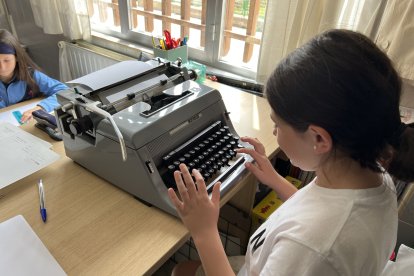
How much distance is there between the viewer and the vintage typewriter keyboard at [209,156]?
85 cm

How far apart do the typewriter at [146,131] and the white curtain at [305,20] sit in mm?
448

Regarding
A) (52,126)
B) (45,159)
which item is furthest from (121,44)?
(45,159)

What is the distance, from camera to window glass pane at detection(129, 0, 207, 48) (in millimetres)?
1794

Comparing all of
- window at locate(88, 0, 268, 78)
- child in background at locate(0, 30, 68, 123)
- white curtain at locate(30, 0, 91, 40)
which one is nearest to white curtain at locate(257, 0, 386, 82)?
window at locate(88, 0, 268, 78)

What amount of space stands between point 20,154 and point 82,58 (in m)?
1.30

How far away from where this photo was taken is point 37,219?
0.78 meters

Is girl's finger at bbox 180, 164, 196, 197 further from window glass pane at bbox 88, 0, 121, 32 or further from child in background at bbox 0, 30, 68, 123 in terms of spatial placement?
window glass pane at bbox 88, 0, 121, 32

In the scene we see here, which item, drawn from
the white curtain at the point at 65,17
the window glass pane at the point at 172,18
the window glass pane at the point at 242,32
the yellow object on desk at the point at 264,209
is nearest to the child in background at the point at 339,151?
the yellow object on desk at the point at 264,209

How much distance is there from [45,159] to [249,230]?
786 millimetres

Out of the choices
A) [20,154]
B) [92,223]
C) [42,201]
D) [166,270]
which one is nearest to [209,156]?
[92,223]

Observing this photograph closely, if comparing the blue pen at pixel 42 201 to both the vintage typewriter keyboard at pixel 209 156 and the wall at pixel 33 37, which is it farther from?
the wall at pixel 33 37

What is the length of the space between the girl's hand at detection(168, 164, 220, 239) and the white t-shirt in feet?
0.54

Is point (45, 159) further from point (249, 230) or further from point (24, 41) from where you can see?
point (24, 41)

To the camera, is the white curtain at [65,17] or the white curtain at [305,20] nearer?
the white curtain at [305,20]
